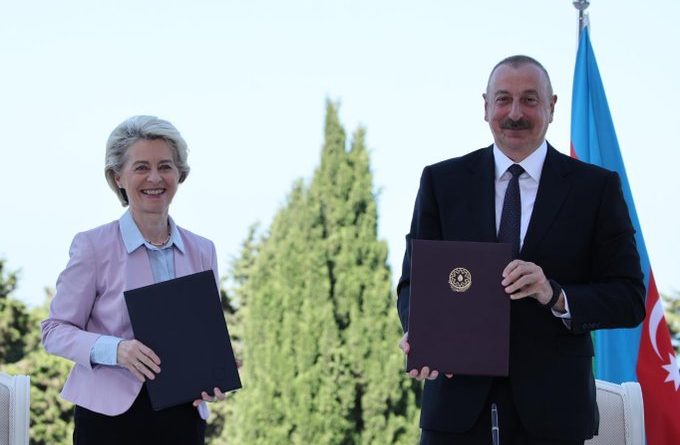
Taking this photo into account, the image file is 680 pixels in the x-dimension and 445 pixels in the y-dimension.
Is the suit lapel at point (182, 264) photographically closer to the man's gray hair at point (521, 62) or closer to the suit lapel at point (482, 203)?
the suit lapel at point (482, 203)

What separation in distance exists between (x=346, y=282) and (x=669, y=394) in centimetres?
754

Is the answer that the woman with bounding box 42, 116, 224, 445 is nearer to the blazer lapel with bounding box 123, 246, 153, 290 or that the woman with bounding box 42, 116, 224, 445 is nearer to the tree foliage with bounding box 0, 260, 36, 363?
the blazer lapel with bounding box 123, 246, 153, 290

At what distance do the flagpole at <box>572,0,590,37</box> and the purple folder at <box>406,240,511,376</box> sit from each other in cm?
334

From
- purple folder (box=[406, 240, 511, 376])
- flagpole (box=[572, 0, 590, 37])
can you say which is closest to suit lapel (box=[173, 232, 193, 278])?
purple folder (box=[406, 240, 511, 376])

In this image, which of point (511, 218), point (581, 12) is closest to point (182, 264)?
point (511, 218)

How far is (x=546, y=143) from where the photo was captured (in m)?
3.24

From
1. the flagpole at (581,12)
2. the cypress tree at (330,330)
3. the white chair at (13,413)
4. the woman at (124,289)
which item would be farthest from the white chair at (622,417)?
the cypress tree at (330,330)

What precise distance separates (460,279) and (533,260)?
243 mm

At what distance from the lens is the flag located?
523cm

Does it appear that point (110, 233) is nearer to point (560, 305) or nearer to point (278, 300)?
point (560, 305)

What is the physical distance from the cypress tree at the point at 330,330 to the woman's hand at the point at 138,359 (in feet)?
30.1

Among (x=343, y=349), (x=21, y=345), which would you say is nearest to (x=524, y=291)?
(x=343, y=349)

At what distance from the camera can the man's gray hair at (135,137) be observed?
3.45 metres

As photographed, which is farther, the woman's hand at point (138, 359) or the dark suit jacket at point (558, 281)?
the woman's hand at point (138, 359)
